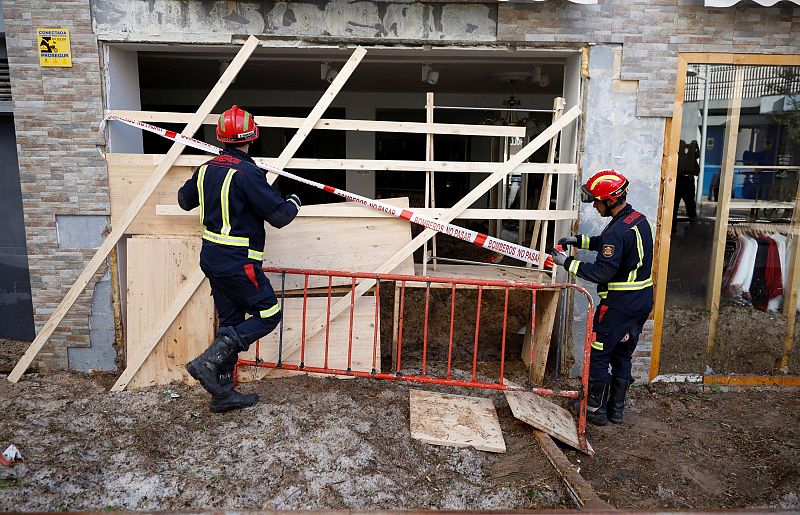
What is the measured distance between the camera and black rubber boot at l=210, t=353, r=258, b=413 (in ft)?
14.0

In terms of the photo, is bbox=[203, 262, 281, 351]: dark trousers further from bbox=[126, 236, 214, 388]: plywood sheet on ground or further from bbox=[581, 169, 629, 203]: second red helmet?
bbox=[581, 169, 629, 203]: second red helmet

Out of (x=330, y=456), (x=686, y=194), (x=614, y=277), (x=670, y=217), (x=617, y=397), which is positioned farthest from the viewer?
(x=686, y=194)

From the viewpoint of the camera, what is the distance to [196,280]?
4805 millimetres

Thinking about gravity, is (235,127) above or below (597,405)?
above

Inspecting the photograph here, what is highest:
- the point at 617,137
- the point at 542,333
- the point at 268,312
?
the point at 617,137

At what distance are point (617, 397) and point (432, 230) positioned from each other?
217 centimetres

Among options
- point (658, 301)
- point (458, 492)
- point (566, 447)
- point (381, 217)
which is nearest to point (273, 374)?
point (381, 217)

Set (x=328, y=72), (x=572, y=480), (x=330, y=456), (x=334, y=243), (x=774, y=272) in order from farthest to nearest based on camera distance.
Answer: (x=328, y=72) < (x=774, y=272) < (x=334, y=243) < (x=330, y=456) < (x=572, y=480)

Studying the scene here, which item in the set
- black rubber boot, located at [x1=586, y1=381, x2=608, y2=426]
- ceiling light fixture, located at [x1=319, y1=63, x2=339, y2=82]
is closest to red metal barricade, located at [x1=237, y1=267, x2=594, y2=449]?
black rubber boot, located at [x1=586, y1=381, x2=608, y2=426]

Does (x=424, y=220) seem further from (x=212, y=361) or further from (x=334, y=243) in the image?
(x=212, y=361)

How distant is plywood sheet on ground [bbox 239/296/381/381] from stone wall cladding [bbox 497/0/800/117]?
9.38 feet

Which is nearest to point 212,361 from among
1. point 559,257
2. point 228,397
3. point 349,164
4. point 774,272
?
point 228,397

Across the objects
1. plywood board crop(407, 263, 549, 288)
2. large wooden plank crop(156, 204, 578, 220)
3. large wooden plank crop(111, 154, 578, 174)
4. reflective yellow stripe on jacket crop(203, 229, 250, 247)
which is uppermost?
large wooden plank crop(111, 154, 578, 174)

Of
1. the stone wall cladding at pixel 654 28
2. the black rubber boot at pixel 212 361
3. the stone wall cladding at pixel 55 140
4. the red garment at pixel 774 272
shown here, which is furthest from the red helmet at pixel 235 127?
the red garment at pixel 774 272
